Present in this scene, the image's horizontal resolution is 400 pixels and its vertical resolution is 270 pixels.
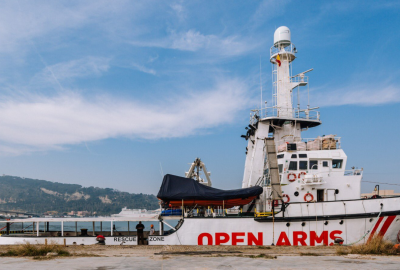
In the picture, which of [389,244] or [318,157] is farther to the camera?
[318,157]

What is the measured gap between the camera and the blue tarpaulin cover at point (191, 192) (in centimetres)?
1803

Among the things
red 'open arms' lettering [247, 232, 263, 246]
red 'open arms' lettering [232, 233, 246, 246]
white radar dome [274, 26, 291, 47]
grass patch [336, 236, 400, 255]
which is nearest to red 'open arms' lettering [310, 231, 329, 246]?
red 'open arms' lettering [247, 232, 263, 246]

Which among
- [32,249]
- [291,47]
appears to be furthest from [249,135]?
[32,249]

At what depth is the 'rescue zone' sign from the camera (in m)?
16.8

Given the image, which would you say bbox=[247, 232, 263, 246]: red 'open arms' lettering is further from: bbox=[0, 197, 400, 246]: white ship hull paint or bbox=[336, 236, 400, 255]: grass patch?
bbox=[336, 236, 400, 255]: grass patch

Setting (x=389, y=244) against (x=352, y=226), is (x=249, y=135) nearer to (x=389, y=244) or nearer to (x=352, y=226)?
(x=352, y=226)

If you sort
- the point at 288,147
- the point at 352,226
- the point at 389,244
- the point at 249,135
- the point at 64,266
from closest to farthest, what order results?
the point at 64,266, the point at 389,244, the point at 352,226, the point at 288,147, the point at 249,135

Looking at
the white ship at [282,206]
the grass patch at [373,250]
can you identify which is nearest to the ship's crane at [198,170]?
the white ship at [282,206]

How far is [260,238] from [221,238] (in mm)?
1919

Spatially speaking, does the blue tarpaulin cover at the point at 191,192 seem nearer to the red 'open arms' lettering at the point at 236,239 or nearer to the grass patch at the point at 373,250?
the red 'open arms' lettering at the point at 236,239

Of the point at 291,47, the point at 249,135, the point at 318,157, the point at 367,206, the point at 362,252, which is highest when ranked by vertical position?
the point at 291,47

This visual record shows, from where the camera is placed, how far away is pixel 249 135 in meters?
23.6

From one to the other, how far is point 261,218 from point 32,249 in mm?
10176

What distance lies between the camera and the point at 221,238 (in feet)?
56.0
